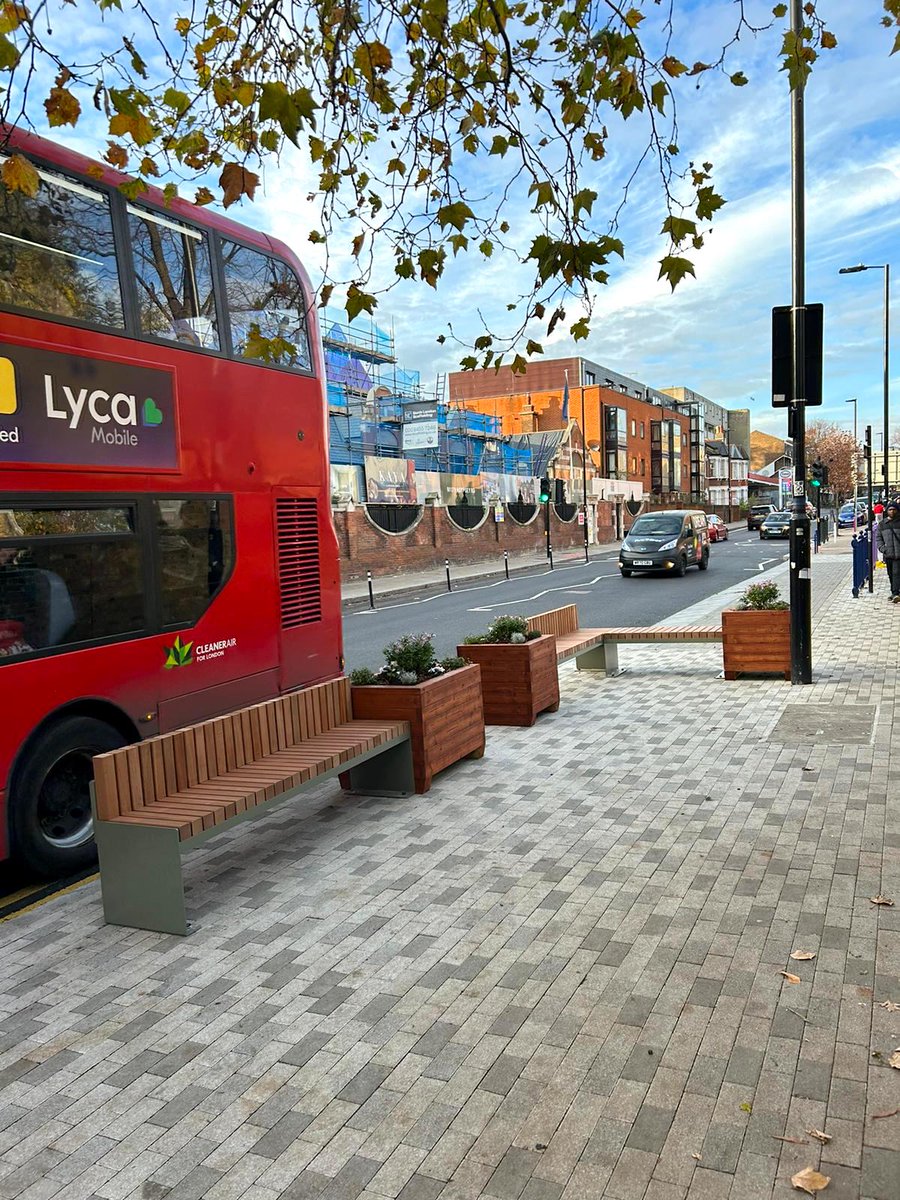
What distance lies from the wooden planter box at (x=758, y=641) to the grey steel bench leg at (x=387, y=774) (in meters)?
4.64

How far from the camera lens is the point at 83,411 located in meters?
5.48

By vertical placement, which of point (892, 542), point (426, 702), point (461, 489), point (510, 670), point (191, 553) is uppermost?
point (461, 489)

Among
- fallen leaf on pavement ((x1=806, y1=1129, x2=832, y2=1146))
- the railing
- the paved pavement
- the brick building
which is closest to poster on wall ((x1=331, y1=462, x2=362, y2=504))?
the railing

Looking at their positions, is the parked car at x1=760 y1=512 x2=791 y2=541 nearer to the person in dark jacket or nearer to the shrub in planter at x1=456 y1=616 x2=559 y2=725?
the person in dark jacket

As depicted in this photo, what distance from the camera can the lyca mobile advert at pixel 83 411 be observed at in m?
5.06

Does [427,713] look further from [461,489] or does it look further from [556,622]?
[461,489]

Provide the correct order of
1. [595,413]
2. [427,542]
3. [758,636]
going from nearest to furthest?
1. [758,636]
2. [427,542]
3. [595,413]

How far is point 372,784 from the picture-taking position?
6.38m

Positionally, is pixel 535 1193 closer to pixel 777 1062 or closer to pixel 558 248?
pixel 777 1062

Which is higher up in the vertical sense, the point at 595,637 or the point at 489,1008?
the point at 595,637

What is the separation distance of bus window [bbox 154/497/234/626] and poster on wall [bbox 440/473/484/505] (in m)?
30.9

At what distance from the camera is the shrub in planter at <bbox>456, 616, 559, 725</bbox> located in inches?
312

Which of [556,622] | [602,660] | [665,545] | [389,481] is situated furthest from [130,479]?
[389,481]

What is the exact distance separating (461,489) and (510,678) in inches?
1260
